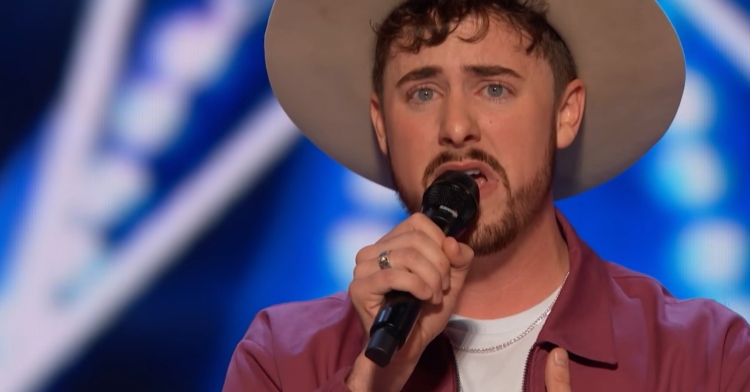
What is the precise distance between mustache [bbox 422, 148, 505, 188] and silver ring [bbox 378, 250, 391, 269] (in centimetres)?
36

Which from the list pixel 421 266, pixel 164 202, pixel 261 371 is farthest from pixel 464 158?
pixel 164 202

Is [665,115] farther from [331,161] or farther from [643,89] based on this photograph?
[331,161]

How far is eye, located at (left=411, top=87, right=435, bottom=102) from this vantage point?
6.60 ft

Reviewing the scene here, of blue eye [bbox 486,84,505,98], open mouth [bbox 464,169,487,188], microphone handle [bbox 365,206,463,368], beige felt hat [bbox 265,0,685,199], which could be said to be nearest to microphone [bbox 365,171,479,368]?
microphone handle [bbox 365,206,463,368]

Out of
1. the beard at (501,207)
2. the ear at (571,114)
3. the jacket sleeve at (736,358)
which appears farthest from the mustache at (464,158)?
the jacket sleeve at (736,358)

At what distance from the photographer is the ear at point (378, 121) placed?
2.19 m

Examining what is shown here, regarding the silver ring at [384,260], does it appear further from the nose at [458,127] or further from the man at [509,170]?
the nose at [458,127]

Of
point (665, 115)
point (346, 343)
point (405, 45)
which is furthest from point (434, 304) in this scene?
point (665, 115)

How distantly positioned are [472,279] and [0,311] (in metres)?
1.12

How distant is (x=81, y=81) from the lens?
265 centimetres

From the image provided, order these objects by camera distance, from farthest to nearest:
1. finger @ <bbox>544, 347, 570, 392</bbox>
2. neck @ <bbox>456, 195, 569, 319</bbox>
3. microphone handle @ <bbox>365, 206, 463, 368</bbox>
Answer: neck @ <bbox>456, 195, 569, 319</bbox> → finger @ <bbox>544, 347, 570, 392</bbox> → microphone handle @ <bbox>365, 206, 463, 368</bbox>

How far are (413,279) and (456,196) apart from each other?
207 millimetres

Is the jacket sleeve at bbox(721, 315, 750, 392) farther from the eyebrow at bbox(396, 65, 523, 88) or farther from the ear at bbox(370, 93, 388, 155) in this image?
the ear at bbox(370, 93, 388, 155)

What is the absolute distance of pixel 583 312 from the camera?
6.58 feet
